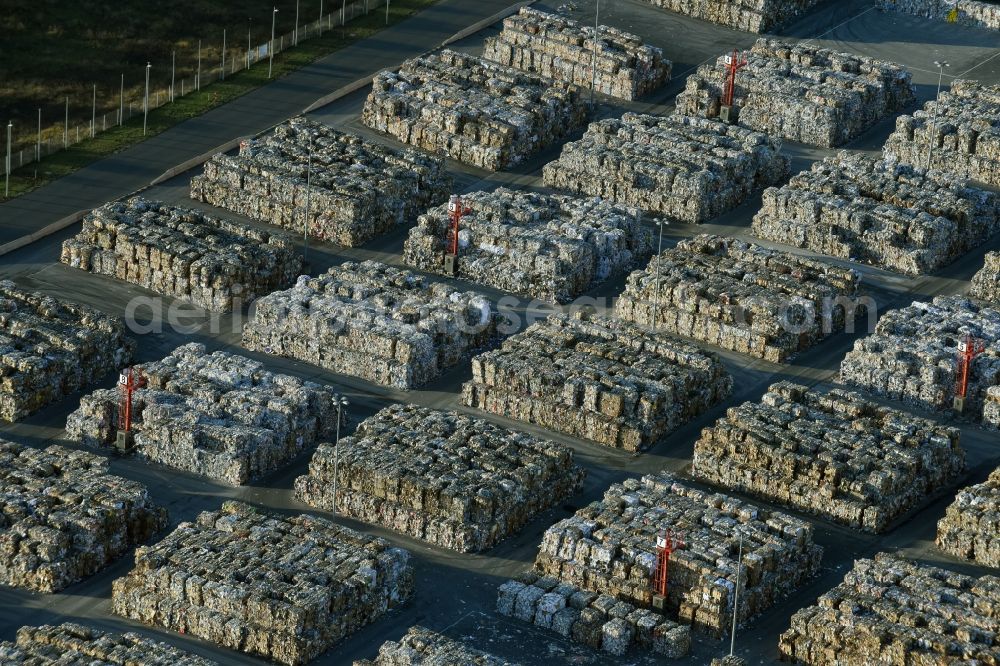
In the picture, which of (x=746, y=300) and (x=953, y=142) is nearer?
(x=746, y=300)

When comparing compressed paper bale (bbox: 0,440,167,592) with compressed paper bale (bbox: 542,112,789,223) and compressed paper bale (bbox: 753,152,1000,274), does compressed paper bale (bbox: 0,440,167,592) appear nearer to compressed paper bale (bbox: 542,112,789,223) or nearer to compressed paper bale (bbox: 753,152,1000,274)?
compressed paper bale (bbox: 542,112,789,223)

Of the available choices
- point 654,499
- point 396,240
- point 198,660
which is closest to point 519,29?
point 396,240

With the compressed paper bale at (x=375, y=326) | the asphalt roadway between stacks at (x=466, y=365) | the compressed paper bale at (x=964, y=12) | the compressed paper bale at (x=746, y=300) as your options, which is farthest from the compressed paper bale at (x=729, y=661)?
the compressed paper bale at (x=964, y=12)

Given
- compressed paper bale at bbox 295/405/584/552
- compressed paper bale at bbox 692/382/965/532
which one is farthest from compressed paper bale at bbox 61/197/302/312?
compressed paper bale at bbox 692/382/965/532

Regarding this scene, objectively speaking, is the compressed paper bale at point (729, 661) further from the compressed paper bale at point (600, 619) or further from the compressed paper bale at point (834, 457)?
the compressed paper bale at point (834, 457)

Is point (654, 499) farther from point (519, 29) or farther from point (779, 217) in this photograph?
point (519, 29)

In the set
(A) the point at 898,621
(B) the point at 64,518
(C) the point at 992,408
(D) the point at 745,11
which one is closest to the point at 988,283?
(C) the point at 992,408

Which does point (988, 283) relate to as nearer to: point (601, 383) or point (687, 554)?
point (601, 383)
